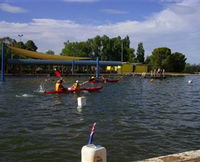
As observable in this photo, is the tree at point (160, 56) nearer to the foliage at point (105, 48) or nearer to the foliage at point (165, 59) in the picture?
the foliage at point (165, 59)

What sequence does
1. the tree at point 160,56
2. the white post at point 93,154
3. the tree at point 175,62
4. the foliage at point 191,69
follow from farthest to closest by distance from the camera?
the foliage at point 191,69, the tree at point 175,62, the tree at point 160,56, the white post at point 93,154

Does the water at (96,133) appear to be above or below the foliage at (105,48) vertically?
below

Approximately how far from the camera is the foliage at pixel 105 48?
106875 millimetres

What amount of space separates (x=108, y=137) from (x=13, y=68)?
66.2 m

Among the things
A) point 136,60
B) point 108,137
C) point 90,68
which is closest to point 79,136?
point 108,137

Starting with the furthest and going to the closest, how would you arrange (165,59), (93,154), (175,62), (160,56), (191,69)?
(191,69) → (175,62) → (165,59) → (160,56) → (93,154)

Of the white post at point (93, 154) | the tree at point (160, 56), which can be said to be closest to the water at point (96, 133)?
the white post at point (93, 154)

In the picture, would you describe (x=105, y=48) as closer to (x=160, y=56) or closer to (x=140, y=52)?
(x=140, y=52)

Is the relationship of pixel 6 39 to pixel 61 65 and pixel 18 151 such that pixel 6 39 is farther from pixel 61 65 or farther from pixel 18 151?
pixel 18 151

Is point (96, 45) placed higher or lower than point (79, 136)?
higher

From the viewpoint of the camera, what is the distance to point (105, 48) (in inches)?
4281

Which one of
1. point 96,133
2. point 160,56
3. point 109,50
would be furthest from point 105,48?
point 96,133

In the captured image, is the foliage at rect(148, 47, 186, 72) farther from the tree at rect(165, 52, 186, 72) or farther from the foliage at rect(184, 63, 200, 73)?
the foliage at rect(184, 63, 200, 73)

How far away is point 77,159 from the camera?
376 inches
